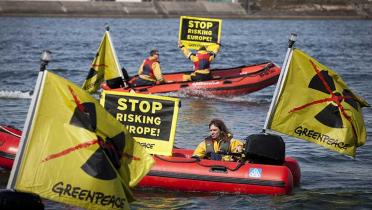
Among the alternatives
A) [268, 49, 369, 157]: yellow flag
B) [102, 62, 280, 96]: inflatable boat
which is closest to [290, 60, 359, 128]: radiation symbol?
[268, 49, 369, 157]: yellow flag

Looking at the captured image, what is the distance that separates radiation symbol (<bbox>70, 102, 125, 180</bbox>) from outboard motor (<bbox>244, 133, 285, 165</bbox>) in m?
4.47

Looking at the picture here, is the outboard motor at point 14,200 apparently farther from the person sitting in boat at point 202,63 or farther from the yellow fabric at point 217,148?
the person sitting in boat at point 202,63

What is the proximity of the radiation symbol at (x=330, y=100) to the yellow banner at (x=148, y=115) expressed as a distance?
206 centimetres

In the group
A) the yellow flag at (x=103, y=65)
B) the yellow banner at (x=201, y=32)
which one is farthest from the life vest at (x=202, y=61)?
the yellow flag at (x=103, y=65)

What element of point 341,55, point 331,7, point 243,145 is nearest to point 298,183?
point 243,145

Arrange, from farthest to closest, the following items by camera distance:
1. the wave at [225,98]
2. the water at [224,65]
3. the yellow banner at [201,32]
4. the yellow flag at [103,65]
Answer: the yellow banner at [201,32] → the wave at [225,98] → the yellow flag at [103,65] → the water at [224,65]

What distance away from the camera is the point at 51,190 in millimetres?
9945

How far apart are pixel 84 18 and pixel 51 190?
8727cm

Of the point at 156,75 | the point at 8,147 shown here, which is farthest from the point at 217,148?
the point at 156,75

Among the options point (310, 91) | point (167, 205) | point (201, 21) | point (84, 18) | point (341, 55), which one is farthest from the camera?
point (84, 18)

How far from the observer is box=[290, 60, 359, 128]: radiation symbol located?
14719 mm

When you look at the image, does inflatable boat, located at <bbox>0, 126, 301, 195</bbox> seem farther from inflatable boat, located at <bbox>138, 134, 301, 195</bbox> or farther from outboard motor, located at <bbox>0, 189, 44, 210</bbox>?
outboard motor, located at <bbox>0, 189, 44, 210</bbox>

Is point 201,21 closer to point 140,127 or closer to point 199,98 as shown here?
point 199,98

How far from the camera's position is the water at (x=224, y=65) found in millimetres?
14281
